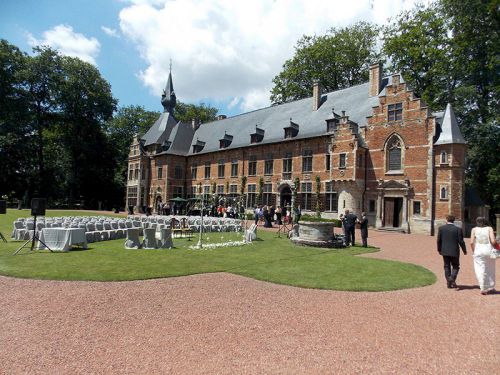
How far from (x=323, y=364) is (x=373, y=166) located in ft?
81.5

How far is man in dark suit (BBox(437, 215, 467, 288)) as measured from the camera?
8.47 metres

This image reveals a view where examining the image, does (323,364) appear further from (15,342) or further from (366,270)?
(366,270)

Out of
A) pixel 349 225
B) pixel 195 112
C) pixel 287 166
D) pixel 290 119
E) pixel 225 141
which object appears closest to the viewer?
pixel 349 225

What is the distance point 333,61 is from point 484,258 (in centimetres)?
3743

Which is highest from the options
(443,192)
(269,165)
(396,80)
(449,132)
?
(396,80)

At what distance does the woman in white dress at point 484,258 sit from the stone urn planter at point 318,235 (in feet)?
24.6

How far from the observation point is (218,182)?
132ft

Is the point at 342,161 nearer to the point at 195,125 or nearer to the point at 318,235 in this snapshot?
the point at 318,235

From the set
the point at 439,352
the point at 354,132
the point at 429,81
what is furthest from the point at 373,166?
the point at 439,352

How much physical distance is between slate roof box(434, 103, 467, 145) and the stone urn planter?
13271 mm

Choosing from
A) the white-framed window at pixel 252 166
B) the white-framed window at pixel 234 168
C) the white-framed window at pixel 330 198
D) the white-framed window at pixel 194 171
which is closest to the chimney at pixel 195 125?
the white-framed window at pixel 194 171

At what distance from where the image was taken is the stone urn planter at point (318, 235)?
50.8 ft

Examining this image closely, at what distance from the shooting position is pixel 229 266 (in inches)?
422

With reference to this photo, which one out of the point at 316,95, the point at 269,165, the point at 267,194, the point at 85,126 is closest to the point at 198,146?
the point at 269,165
